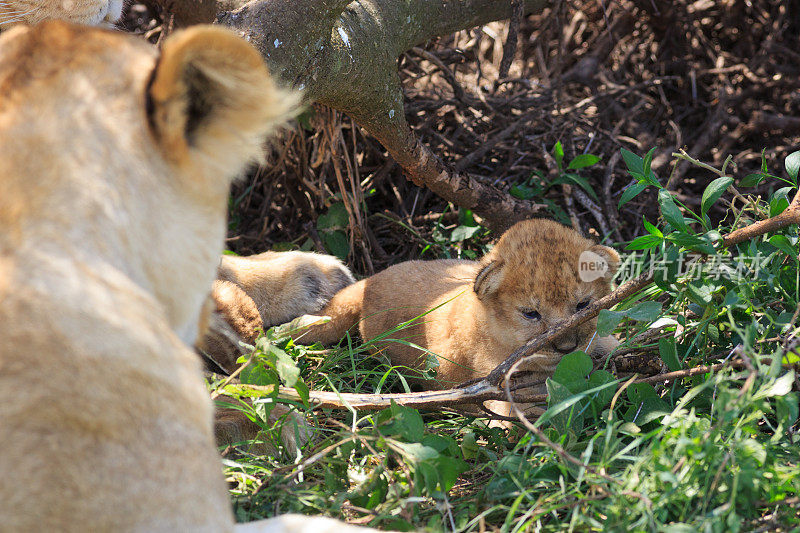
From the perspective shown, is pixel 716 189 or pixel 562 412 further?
pixel 716 189

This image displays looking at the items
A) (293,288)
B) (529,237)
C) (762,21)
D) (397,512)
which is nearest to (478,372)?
(529,237)

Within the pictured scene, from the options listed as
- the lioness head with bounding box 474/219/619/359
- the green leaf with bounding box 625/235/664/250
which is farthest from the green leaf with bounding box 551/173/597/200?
the green leaf with bounding box 625/235/664/250

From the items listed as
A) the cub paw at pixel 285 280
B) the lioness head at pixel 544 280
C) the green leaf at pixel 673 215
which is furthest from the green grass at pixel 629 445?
the cub paw at pixel 285 280

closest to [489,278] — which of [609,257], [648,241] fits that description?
[609,257]

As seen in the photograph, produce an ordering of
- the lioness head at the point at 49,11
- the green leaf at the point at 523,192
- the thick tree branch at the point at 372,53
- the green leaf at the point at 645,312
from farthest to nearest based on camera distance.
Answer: the green leaf at the point at 523,192
the thick tree branch at the point at 372,53
the lioness head at the point at 49,11
the green leaf at the point at 645,312

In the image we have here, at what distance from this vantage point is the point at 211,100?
153 centimetres

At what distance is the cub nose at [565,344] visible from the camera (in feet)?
10.7

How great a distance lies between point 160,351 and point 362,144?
3.30m

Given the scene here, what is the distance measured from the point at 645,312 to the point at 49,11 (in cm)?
248

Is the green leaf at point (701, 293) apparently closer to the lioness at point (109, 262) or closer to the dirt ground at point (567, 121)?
the dirt ground at point (567, 121)

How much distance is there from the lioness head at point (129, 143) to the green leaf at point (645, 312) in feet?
5.39

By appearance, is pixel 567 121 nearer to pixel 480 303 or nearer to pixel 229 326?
pixel 480 303

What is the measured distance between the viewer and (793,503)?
209cm

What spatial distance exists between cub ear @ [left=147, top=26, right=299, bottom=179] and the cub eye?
6.79ft
